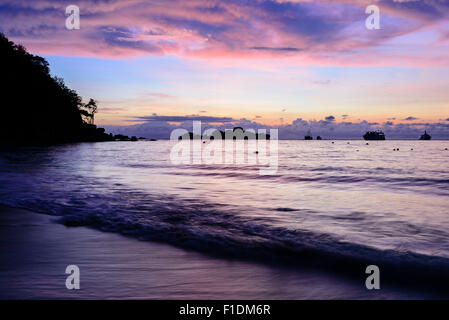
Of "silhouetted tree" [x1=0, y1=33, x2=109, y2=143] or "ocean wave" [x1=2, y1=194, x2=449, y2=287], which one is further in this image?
"silhouetted tree" [x1=0, y1=33, x2=109, y2=143]

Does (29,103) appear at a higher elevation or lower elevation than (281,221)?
higher

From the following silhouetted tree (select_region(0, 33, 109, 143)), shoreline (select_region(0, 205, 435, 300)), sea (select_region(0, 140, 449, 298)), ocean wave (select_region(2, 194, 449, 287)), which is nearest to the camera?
shoreline (select_region(0, 205, 435, 300))

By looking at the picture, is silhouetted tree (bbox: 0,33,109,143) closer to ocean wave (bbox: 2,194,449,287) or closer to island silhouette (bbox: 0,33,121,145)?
island silhouette (bbox: 0,33,121,145)

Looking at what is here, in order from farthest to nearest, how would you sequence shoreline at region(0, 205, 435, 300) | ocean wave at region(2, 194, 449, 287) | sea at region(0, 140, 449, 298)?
sea at region(0, 140, 449, 298), ocean wave at region(2, 194, 449, 287), shoreline at region(0, 205, 435, 300)

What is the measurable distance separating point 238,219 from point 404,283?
14.1 ft

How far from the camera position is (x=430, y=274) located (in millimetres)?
4766

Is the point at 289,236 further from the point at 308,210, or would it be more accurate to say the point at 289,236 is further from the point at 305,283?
the point at 308,210

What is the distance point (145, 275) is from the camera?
4445 mm

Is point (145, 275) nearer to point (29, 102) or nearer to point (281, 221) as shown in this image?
point (281, 221)

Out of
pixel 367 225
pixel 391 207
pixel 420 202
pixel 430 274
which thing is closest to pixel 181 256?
pixel 430 274

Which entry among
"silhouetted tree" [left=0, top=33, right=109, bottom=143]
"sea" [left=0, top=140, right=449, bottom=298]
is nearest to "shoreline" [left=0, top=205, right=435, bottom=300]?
"sea" [left=0, top=140, right=449, bottom=298]

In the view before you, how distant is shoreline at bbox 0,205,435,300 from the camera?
12.9 ft

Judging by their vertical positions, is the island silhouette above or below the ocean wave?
above

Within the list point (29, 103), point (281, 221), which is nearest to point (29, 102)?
point (29, 103)
